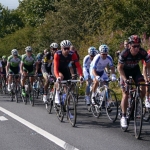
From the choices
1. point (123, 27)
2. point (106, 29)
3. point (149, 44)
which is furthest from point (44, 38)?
point (149, 44)

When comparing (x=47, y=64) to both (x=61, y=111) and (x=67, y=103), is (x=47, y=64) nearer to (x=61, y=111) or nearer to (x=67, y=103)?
(x=61, y=111)

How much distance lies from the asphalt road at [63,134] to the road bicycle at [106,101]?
0.60ft

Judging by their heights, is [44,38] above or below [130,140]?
above

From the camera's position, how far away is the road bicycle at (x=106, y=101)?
10.8m

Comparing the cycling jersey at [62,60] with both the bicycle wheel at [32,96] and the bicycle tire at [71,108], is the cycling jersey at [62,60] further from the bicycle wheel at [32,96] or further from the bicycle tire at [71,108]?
the bicycle wheel at [32,96]

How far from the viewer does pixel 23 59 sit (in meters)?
15.9

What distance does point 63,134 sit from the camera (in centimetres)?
934

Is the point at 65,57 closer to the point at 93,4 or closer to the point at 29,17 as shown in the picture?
the point at 93,4

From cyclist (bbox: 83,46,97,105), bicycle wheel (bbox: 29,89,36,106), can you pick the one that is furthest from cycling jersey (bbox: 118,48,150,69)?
Result: bicycle wheel (bbox: 29,89,36,106)

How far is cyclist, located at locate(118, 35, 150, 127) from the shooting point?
29.7 ft

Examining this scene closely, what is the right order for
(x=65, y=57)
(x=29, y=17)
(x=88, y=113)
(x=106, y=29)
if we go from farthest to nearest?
(x=29, y=17), (x=106, y=29), (x=88, y=113), (x=65, y=57)

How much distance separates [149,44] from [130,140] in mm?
11135

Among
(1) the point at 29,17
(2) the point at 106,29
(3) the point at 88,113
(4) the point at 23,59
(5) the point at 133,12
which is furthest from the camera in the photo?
(1) the point at 29,17

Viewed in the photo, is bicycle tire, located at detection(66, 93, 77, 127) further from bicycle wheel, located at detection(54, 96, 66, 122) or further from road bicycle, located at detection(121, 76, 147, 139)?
road bicycle, located at detection(121, 76, 147, 139)
